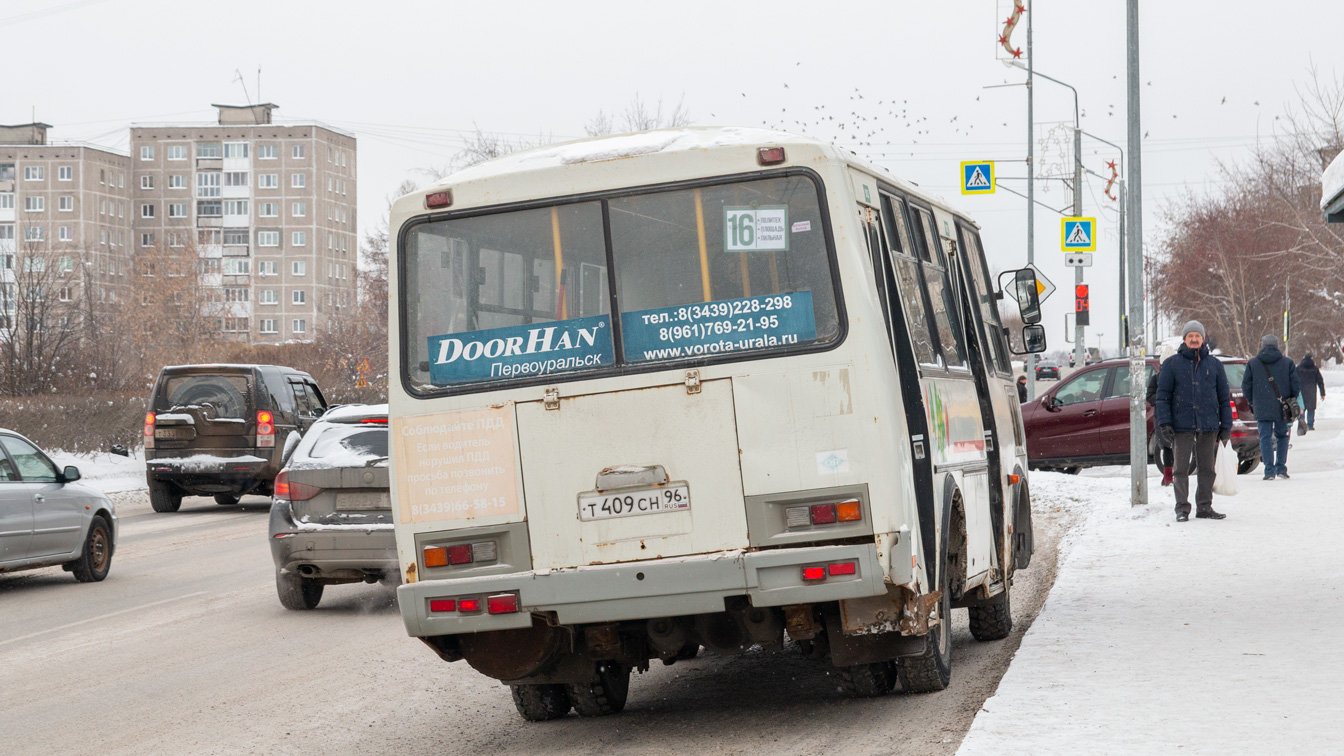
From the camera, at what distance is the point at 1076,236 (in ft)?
83.0

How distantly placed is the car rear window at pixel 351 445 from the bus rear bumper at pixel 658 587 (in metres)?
5.34

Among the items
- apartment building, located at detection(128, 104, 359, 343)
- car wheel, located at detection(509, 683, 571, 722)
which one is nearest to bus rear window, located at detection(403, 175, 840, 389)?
car wheel, located at detection(509, 683, 571, 722)

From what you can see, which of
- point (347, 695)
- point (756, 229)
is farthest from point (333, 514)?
point (756, 229)

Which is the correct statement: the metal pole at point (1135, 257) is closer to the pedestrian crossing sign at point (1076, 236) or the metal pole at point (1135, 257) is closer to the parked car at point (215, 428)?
the pedestrian crossing sign at point (1076, 236)

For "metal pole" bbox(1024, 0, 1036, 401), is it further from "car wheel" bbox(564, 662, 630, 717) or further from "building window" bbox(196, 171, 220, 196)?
"building window" bbox(196, 171, 220, 196)

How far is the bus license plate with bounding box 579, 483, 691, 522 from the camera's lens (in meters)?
6.64

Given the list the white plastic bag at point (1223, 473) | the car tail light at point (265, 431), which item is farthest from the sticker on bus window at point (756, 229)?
the car tail light at point (265, 431)

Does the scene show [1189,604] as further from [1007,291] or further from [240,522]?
[240,522]

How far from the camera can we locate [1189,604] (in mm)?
9867

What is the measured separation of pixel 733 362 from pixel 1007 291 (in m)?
4.59

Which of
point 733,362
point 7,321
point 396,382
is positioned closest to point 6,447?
point 396,382

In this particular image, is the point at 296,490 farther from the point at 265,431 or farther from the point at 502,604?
the point at 265,431

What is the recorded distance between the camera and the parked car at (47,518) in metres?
13.6

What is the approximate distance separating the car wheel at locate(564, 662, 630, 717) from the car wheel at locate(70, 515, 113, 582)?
8415 mm
